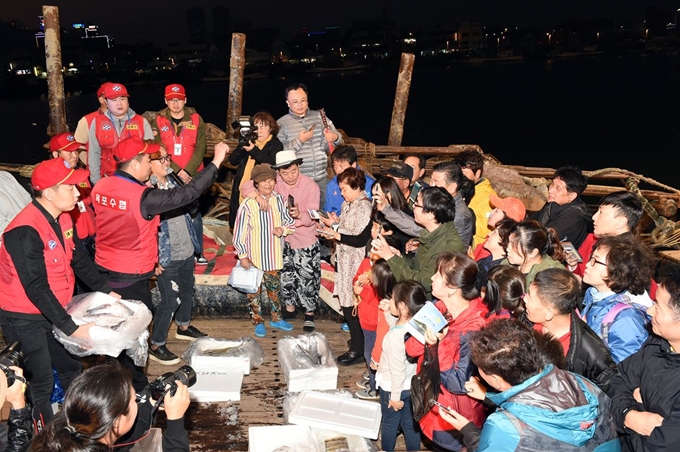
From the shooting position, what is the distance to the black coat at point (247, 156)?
5023mm

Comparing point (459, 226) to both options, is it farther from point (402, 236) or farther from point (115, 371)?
point (115, 371)

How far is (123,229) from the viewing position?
3656mm

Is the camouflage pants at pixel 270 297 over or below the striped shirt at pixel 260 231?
below

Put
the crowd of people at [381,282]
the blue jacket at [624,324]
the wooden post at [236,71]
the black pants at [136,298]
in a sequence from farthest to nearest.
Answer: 1. the wooden post at [236,71]
2. the black pants at [136,298]
3. the blue jacket at [624,324]
4. the crowd of people at [381,282]

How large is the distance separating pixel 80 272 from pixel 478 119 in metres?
58.3

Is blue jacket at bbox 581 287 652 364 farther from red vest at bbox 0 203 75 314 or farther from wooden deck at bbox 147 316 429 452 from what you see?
red vest at bbox 0 203 75 314

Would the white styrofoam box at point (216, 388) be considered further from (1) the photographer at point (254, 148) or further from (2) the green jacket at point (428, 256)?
(1) the photographer at point (254, 148)

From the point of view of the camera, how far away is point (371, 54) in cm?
11119

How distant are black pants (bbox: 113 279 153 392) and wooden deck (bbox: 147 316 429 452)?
14.3 inches

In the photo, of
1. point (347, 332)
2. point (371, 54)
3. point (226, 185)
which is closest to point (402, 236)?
point (347, 332)

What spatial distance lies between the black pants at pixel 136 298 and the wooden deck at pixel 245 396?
0.36 m

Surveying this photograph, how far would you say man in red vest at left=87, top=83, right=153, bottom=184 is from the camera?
4914 mm

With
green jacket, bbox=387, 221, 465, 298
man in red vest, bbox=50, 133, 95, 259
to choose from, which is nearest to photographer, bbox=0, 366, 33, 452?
man in red vest, bbox=50, 133, 95, 259

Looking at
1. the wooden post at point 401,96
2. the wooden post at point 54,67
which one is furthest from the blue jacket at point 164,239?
the wooden post at point 401,96
